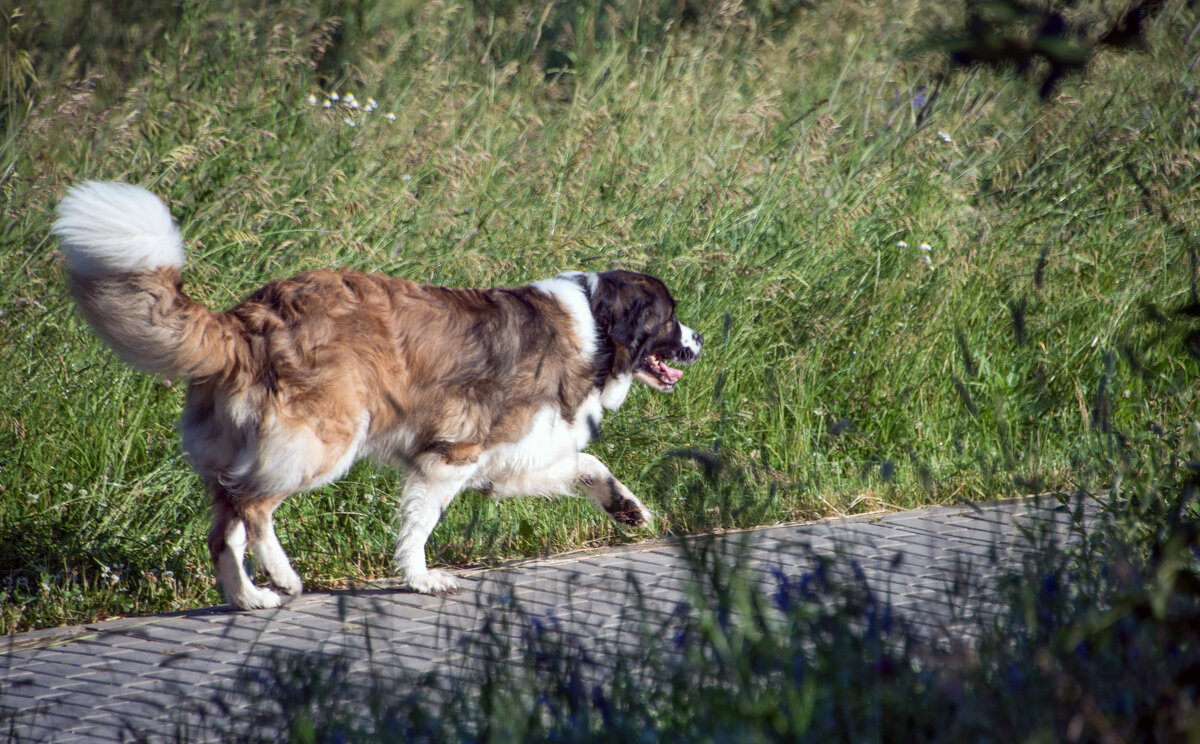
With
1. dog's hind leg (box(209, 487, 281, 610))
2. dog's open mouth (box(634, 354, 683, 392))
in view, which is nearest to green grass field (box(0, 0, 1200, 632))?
dog's open mouth (box(634, 354, 683, 392))

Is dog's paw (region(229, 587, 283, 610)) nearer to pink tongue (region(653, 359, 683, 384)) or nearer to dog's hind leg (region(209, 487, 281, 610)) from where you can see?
dog's hind leg (region(209, 487, 281, 610))

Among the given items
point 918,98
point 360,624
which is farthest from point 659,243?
point 360,624

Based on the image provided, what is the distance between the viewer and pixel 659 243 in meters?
6.83

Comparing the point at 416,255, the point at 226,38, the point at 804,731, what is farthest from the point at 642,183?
the point at 804,731

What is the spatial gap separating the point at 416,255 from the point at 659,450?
1.71 metres

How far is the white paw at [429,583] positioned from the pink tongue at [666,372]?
66.7 inches

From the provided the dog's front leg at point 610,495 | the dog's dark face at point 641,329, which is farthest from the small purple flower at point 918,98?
the dog's front leg at point 610,495

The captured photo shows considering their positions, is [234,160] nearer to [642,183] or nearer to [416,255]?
[416,255]

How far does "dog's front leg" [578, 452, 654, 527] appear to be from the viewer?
519 centimetres

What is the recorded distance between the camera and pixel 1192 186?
7492 mm

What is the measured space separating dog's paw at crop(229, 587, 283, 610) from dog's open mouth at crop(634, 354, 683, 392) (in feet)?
7.10

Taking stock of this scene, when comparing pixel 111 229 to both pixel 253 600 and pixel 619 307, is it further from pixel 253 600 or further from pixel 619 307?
pixel 619 307

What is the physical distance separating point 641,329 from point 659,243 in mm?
1372

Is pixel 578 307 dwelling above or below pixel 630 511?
above
